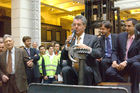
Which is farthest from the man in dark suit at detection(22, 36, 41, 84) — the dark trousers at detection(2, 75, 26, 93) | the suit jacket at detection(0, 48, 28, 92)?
the dark trousers at detection(2, 75, 26, 93)

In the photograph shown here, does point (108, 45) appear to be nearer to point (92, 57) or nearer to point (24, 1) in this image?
point (92, 57)

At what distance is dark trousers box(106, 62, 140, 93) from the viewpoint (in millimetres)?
3391

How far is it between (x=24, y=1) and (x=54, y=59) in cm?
404

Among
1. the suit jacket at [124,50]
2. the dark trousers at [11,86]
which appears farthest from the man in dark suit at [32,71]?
the suit jacket at [124,50]

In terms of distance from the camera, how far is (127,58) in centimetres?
375

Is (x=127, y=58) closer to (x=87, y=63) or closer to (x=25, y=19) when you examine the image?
(x=87, y=63)

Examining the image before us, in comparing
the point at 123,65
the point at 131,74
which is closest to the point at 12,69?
the point at 123,65

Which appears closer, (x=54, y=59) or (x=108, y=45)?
(x=108, y=45)

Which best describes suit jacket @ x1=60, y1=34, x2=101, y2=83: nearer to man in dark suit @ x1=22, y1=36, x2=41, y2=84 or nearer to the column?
man in dark suit @ x1=22, y1=36, x2=41, y2=84

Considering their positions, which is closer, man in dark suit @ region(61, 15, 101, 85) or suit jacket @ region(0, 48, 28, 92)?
man in dark suit @ region(61, 15, 101, 85)

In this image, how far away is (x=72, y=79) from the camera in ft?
9.78

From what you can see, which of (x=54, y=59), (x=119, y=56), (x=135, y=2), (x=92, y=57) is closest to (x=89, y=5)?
(x=54, y=59)

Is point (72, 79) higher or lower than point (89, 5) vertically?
lower

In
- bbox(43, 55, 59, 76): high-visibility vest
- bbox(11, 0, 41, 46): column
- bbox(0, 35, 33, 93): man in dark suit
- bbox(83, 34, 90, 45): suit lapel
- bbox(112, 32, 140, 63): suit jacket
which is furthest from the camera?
bbox(11, 0, 41, 46): column
